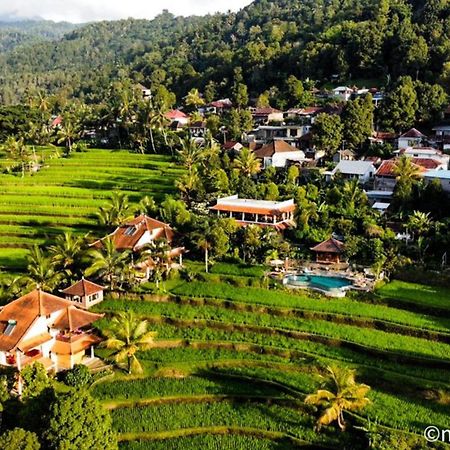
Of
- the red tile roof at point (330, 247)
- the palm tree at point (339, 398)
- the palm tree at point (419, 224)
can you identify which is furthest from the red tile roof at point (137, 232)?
the palm tree at point (339, 398)

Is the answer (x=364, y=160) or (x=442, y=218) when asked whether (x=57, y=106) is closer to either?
(x=364, y=160)

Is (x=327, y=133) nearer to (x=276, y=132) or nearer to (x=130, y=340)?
(x=276, y=132)

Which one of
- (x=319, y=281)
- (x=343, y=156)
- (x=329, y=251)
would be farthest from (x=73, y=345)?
(x=343, y=156)

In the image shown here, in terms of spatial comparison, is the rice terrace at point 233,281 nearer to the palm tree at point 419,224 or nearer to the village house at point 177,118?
the palm tree at point 419,224

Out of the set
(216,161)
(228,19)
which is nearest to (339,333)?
(216,161)

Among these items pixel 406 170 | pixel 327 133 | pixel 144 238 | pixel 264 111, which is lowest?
pixel 144 238

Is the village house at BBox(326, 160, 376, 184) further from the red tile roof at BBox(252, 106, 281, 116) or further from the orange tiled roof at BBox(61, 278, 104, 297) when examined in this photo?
the red tile roof at BBox(252, 106, 281, 116)
